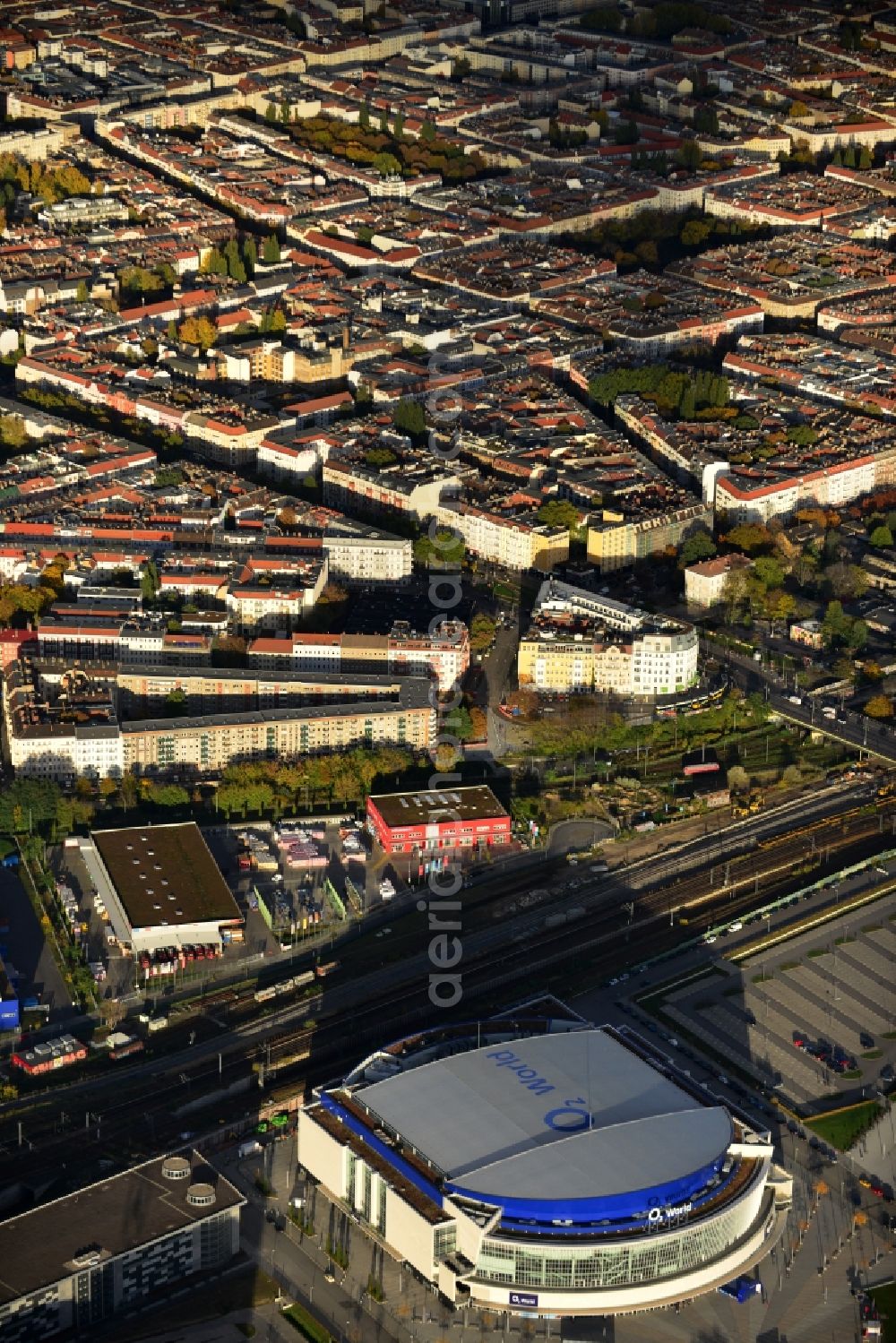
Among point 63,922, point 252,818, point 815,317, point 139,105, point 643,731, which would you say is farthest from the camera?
point 139,105

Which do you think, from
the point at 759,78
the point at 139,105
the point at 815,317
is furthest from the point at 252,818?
the point at 759,78

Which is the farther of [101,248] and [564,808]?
[101,248]

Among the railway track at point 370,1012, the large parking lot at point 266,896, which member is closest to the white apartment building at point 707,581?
the railway track at point 370,1012

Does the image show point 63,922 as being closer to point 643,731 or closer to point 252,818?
point 252,818

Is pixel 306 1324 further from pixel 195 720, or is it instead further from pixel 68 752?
pixel 195 720

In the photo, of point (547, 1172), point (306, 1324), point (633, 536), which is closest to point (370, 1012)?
point (547, 1172)

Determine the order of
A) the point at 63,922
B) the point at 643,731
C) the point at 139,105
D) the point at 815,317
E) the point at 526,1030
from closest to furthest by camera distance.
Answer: the point at 526,1030 < the point at 63,922 < the point at 643,731 < the point at 815,317 < the point at 139,105
